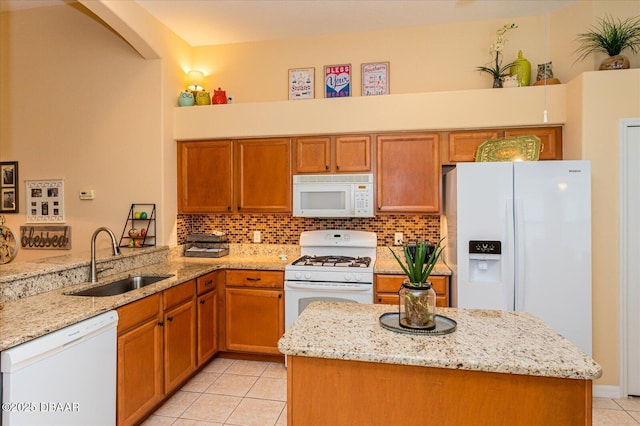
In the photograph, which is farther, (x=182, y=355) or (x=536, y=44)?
(x=536, y=44)

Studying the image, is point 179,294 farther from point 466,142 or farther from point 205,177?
point 466,142

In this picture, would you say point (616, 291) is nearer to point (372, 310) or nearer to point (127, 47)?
point (372, 310)

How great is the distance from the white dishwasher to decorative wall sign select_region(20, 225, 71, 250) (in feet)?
7.00

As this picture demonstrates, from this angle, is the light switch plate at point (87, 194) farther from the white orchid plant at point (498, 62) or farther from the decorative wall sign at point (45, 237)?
the white orchid plant at point (498, 62)

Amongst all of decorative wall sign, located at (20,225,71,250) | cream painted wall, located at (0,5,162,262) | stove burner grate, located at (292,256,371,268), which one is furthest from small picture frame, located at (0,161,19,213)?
stove burner grate, located at (292,256,371,268)

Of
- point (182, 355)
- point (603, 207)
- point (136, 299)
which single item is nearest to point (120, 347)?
point (136, 299)

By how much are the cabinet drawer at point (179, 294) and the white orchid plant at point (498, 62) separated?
308 centimetres

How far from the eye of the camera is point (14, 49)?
366cm

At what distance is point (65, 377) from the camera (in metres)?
1.72

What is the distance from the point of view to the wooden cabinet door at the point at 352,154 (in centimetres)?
333

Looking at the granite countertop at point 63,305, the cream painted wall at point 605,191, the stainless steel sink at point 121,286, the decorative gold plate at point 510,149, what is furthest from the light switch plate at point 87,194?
the cream painted wall at point 605,191

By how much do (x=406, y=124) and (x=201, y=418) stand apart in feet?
8.99

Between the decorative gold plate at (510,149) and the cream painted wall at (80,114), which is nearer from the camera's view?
the decorative gold plate at (510,149)

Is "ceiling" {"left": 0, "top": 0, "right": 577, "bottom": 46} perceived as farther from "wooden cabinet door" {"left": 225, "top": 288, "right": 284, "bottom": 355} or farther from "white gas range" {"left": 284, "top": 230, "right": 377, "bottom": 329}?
"wooden cabinet door" {"left": 225, "top": 288, "right": 284, "bottom": 355}
